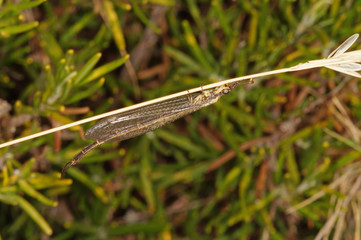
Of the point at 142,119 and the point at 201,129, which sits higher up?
the point at 201,129

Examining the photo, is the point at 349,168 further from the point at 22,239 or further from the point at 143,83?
the point at 22,239

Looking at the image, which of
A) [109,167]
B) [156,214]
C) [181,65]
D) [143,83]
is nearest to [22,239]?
[109,167]

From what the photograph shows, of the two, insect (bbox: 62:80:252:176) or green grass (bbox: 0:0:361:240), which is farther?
green grass (bbox: 0:0:361:240)

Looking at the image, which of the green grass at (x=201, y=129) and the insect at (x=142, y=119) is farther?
the green grass at (x=201, y=129)

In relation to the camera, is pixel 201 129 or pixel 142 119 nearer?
pixel 142 119
